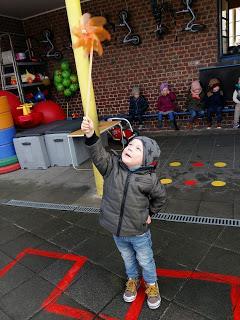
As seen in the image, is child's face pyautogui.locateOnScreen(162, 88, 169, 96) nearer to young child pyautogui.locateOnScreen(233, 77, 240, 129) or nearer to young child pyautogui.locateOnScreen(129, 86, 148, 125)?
young child pyautogui.locateOnScreen(129, 86, 148, 125)

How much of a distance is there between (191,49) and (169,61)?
621 mm

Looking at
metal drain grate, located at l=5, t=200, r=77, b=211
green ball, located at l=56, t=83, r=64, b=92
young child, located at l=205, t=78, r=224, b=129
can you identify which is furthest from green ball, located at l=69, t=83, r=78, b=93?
metal drain grate, located at l=5, t=200, r=77, b=211

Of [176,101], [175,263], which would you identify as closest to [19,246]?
[175,263]

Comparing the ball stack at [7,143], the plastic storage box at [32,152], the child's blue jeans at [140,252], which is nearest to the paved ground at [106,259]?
the child's blue jeans at [140,252]

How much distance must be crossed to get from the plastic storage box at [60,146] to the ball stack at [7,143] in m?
0.84

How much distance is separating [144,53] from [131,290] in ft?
22.0

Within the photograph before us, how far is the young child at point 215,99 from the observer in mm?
6949

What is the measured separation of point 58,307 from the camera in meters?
2.52

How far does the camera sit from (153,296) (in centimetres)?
241

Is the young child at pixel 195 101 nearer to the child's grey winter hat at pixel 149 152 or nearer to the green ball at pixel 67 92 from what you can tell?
the green ball at pixel 67 92

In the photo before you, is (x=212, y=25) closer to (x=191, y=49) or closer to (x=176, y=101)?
(x=191, y=49)

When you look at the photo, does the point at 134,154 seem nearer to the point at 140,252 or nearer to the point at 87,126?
the point at 87,126

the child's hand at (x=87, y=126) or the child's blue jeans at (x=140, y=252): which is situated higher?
the child's hand at (x=87, y=126)

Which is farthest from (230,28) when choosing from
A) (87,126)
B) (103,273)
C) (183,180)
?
(103,273)
